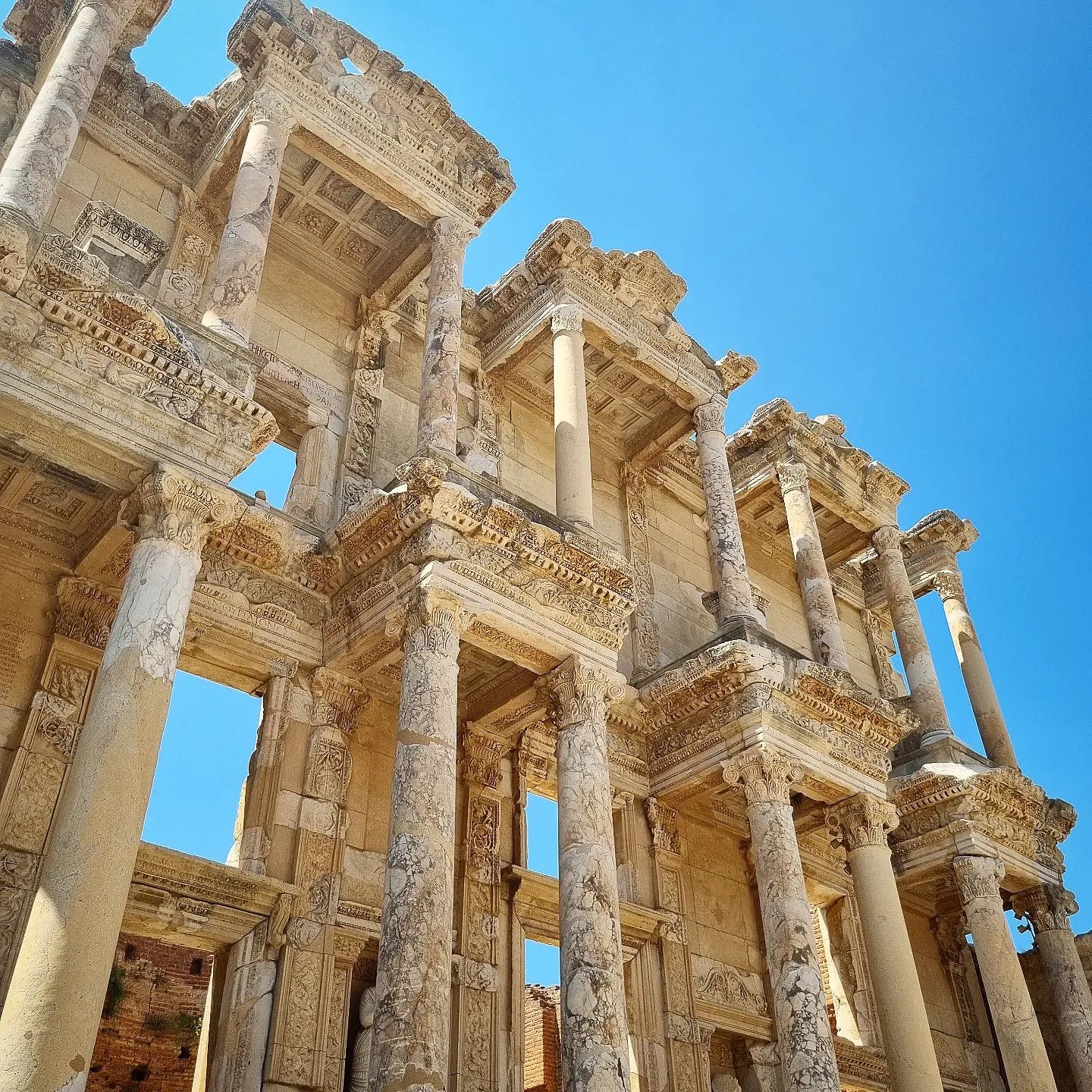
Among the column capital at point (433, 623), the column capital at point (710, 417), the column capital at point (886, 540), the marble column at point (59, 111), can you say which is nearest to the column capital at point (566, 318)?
the column capital at point (710, 417)

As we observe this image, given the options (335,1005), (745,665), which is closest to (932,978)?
(745,665)

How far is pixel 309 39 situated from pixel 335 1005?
1199 centimetres

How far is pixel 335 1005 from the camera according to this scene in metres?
11.4

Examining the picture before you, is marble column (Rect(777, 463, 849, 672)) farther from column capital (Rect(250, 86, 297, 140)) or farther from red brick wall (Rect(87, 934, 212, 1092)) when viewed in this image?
red brick wall (Rect(87, 934, 212, 1092))

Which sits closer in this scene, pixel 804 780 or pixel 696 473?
pixel 804 780

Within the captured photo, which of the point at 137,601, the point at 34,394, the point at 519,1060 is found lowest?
the point at 519,1060

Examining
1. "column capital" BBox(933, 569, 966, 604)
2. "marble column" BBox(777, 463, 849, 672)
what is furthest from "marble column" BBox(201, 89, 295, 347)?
"column capital" BBox(933, 569, 966, 604)

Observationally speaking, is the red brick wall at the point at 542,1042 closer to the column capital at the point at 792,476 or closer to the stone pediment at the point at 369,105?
the column capital at the point at 792,476

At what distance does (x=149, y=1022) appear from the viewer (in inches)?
691

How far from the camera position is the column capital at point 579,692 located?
12.8 metres

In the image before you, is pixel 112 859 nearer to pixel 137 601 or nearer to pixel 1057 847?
pixel 137 601

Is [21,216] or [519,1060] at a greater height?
[21,216]

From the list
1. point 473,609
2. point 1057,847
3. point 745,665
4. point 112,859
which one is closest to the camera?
point 112,859

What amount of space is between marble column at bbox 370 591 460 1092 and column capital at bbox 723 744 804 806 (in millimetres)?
4893
